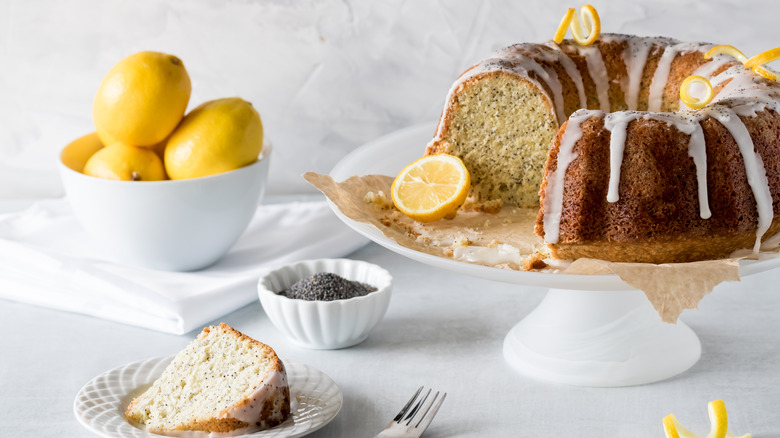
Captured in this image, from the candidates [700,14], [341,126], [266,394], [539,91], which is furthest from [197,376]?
[700,14]

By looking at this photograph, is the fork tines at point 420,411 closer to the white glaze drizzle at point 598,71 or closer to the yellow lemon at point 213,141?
the yellow lemon at point 213,141

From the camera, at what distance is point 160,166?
226 cm

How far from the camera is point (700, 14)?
9.06 feet

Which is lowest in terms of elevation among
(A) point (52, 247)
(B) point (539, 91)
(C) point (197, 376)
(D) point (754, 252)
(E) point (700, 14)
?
(A) point (52, 247)

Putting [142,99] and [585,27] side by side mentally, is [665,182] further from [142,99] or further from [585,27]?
[142,99]

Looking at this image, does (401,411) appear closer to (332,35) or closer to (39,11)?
(332,35)

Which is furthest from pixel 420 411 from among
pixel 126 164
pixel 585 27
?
pixel 585 27

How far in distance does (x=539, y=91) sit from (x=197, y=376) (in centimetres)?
99

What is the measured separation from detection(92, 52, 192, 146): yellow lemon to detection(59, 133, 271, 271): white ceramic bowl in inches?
5.2

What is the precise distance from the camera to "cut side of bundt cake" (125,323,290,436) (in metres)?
1.56

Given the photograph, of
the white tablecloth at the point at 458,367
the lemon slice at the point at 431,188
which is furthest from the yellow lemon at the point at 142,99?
the lemon slice at the point at 431,188

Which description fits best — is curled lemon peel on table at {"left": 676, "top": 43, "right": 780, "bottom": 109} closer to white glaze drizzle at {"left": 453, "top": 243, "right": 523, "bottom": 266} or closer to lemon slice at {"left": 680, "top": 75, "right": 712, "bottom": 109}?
lemon slice at {"left": 680, "top": 75, "right": 712, "bottom": 109}

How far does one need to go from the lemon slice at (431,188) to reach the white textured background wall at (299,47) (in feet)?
2.93

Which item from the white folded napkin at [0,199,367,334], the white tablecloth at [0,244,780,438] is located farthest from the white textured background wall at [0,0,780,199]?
the white tablecloth at [0,244,780,438]
